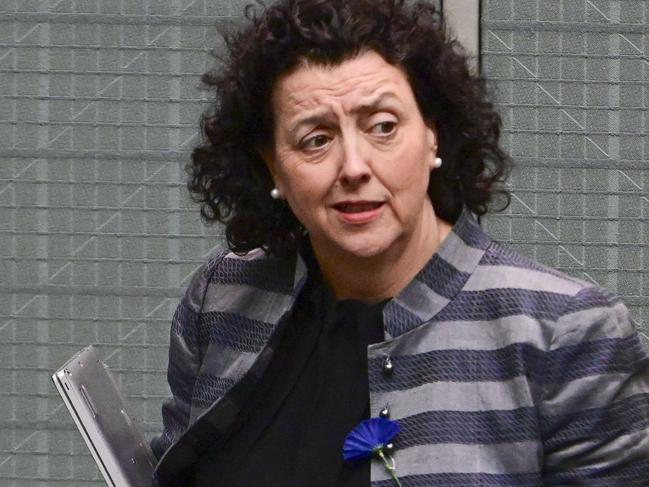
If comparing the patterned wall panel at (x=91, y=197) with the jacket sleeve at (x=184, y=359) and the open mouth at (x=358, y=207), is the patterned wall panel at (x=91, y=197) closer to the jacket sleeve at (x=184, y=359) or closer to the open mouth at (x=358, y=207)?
the jacket sleeve at (x=184, y=359)

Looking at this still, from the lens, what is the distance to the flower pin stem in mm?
2545

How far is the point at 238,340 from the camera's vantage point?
284 centimetres

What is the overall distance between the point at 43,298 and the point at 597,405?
107 inches

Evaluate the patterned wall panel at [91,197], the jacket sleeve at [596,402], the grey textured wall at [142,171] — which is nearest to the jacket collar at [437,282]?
the jacket sleeve at [596,402]

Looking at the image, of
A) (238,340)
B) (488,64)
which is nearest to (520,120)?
(488,64)

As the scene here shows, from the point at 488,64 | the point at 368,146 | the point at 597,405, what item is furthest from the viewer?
the point at 488,64

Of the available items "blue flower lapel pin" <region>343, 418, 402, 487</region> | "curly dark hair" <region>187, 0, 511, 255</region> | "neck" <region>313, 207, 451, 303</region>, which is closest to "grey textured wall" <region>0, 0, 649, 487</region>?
"curly dark hair" <region>187, 0, 511, 255</region>

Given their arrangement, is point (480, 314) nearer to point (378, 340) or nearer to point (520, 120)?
point (378, 340)

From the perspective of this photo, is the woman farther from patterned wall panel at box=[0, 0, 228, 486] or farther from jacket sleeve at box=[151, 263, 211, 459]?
patterned wall panel at box=[0, 0, 228, 486]

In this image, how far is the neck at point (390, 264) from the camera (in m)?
2.71

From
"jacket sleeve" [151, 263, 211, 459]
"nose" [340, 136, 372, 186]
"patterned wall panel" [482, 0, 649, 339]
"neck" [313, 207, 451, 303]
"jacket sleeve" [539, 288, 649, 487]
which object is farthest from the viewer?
"patterned wall panel" [482, 0, 649, 339]

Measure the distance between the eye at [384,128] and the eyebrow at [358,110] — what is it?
0.03m

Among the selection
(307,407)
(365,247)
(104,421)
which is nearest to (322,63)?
(365,247)

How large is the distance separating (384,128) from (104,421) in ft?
2.24
